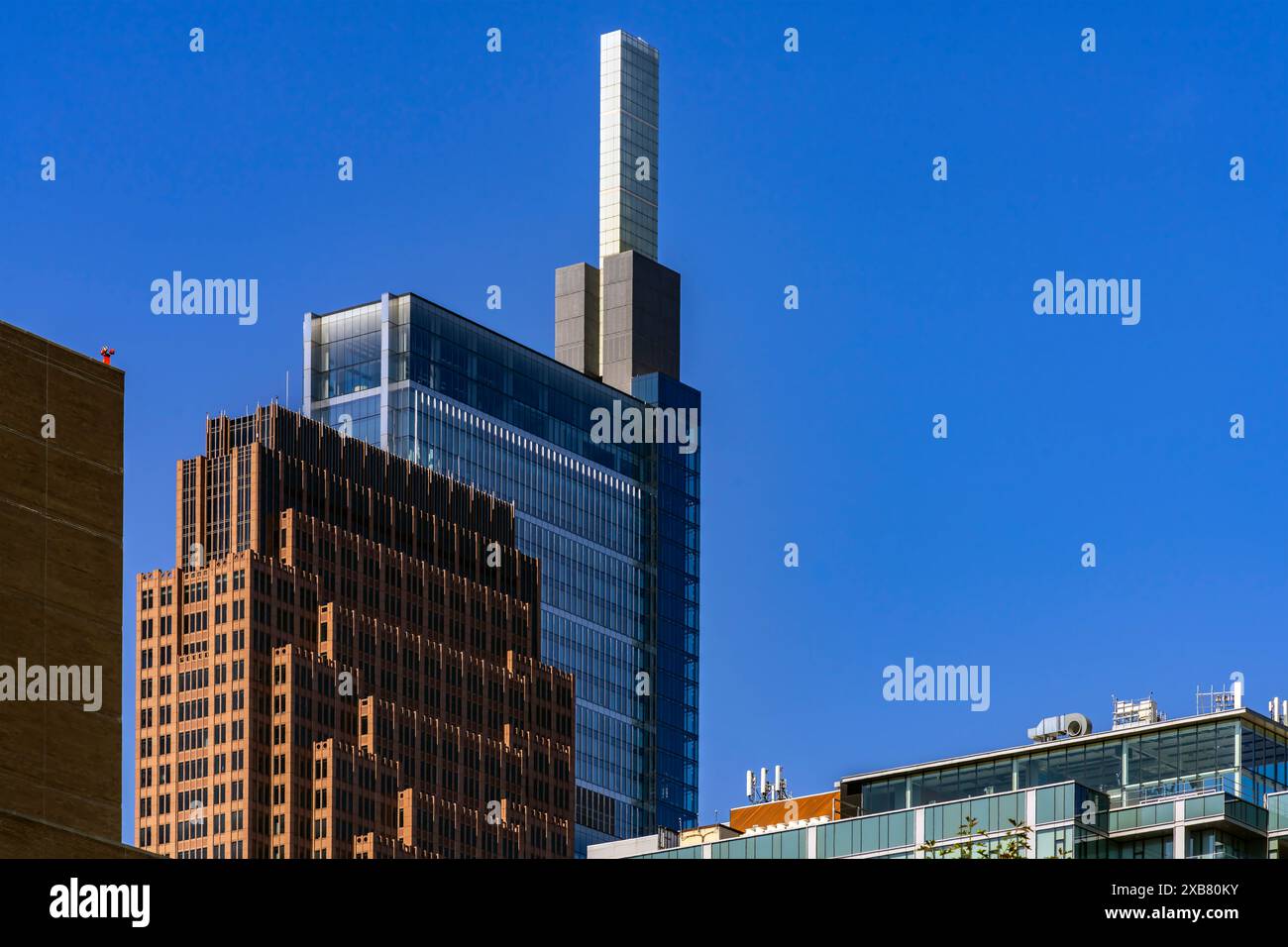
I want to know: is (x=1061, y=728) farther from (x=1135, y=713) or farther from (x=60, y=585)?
(x=60, y=585)

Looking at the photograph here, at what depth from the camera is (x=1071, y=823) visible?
379 feet

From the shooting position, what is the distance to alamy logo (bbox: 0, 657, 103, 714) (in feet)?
219

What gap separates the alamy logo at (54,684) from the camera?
219 ft
